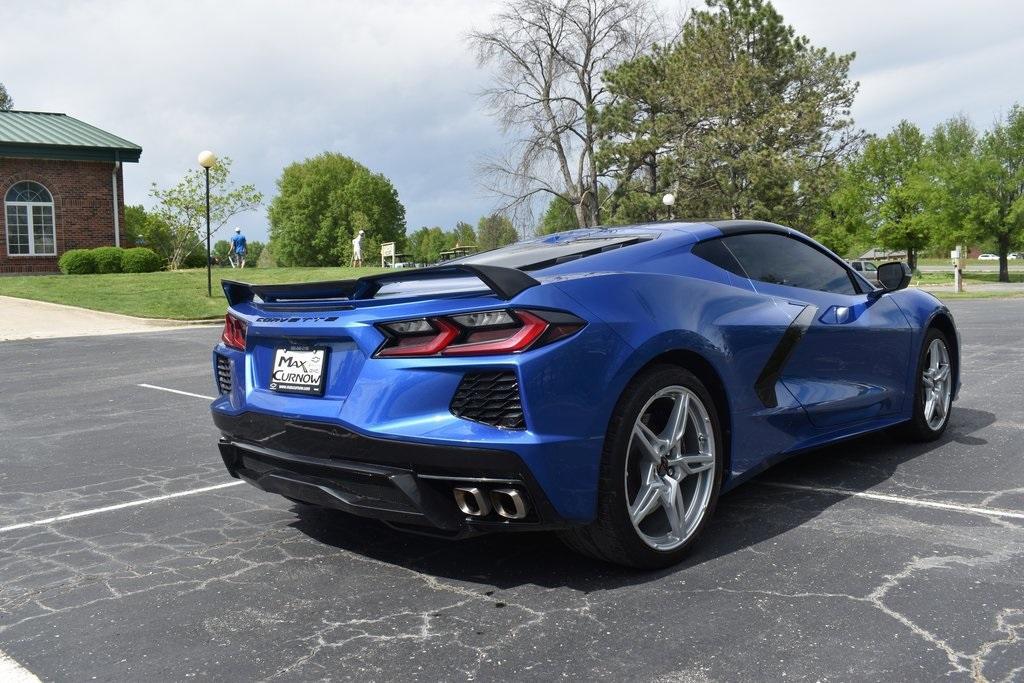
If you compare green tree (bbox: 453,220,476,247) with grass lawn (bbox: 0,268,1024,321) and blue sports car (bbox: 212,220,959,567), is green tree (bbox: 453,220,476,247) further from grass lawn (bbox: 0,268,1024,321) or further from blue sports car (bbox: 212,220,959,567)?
blue sports car (bbox: 212,220,959,567)

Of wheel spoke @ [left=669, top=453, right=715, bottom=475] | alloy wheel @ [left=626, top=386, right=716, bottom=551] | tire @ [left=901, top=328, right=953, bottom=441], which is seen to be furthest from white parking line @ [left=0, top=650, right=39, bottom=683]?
tire @ [left=901, top=328, right=953, bottom=441]

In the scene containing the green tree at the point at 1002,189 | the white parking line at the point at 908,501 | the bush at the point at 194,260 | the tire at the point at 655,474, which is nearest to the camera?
the tire at the point at 655,474

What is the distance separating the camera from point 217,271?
103ft

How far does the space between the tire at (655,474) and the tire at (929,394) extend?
2244 millimetres

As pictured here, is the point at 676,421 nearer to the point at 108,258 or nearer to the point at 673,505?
the point at 673,505

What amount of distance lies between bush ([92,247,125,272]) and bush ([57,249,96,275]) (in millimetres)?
164

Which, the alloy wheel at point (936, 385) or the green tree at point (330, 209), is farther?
the green tree at point (330, 209)

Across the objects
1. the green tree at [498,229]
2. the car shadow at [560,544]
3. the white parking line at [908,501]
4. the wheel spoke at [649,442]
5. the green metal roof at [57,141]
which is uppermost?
the green metal roof at [57,141]

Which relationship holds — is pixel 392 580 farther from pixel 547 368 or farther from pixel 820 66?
pixel 820 66

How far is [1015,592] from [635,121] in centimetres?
4070

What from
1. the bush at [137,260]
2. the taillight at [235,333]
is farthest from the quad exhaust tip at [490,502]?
the bush at [137,260]

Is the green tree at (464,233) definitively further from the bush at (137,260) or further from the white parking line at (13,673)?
the white parking line at (13,673)

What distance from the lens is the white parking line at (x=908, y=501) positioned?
4059 mm

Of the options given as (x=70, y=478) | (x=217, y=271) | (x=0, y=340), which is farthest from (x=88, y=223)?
(x=70, y=478)
